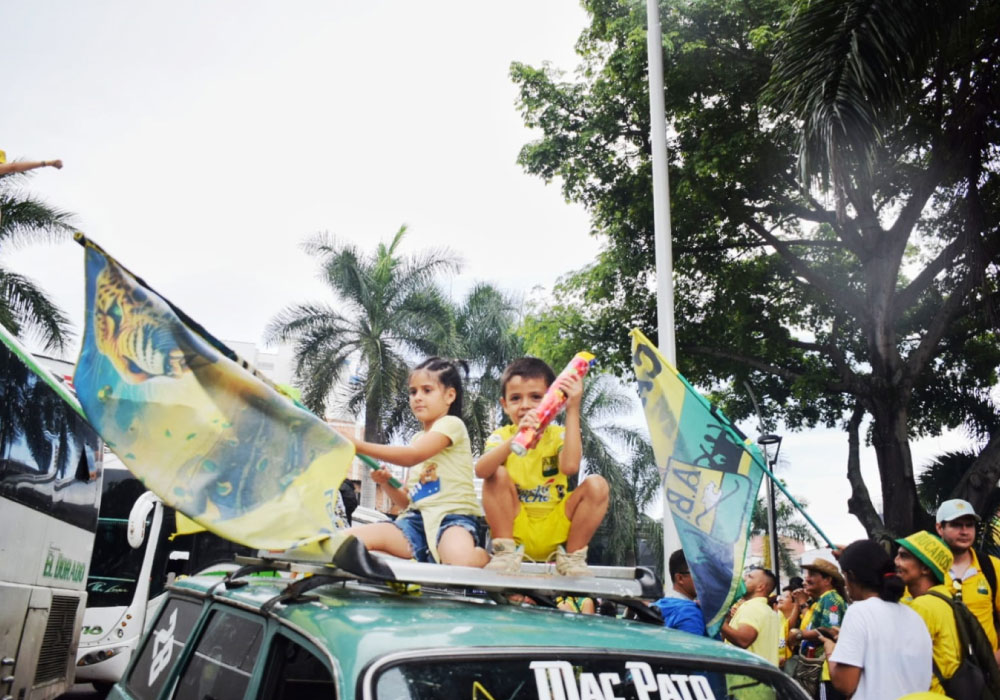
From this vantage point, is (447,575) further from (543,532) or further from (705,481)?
(705,481)

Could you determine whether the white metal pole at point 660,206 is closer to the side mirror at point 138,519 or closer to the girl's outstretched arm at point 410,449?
the girl's outstretched arm at point 410,449

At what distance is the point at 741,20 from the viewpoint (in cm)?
1407

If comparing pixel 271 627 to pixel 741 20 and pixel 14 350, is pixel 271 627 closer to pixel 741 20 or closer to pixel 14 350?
pixel 14 350

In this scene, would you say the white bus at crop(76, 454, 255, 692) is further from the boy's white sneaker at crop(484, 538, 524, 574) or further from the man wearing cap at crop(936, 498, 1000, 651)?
the man wearing cap at crop(936, 498, 1000, 651)

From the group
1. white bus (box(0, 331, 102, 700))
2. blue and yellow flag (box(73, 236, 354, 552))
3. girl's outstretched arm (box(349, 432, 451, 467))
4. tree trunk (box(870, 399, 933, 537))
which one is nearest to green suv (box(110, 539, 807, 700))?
blue and yellow flag (box(73, 236, 354, 552))

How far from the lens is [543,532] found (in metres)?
3.71

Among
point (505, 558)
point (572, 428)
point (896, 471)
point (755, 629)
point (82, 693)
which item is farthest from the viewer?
point (896, 471)

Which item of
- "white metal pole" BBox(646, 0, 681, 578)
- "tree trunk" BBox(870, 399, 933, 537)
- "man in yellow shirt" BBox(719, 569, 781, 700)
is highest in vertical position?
"white metal pole" BBox(646, 0, 681, 578)

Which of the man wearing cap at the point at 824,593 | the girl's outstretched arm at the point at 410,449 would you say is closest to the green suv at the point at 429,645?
the girl's outstretched arm at the point at 410,449

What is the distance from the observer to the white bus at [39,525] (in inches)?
243

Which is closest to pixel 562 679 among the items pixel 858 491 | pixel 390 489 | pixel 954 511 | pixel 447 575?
pixel 447 575

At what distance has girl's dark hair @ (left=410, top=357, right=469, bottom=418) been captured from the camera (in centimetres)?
387

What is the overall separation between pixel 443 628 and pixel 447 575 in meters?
0.42

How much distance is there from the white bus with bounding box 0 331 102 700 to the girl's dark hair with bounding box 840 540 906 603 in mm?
4393
